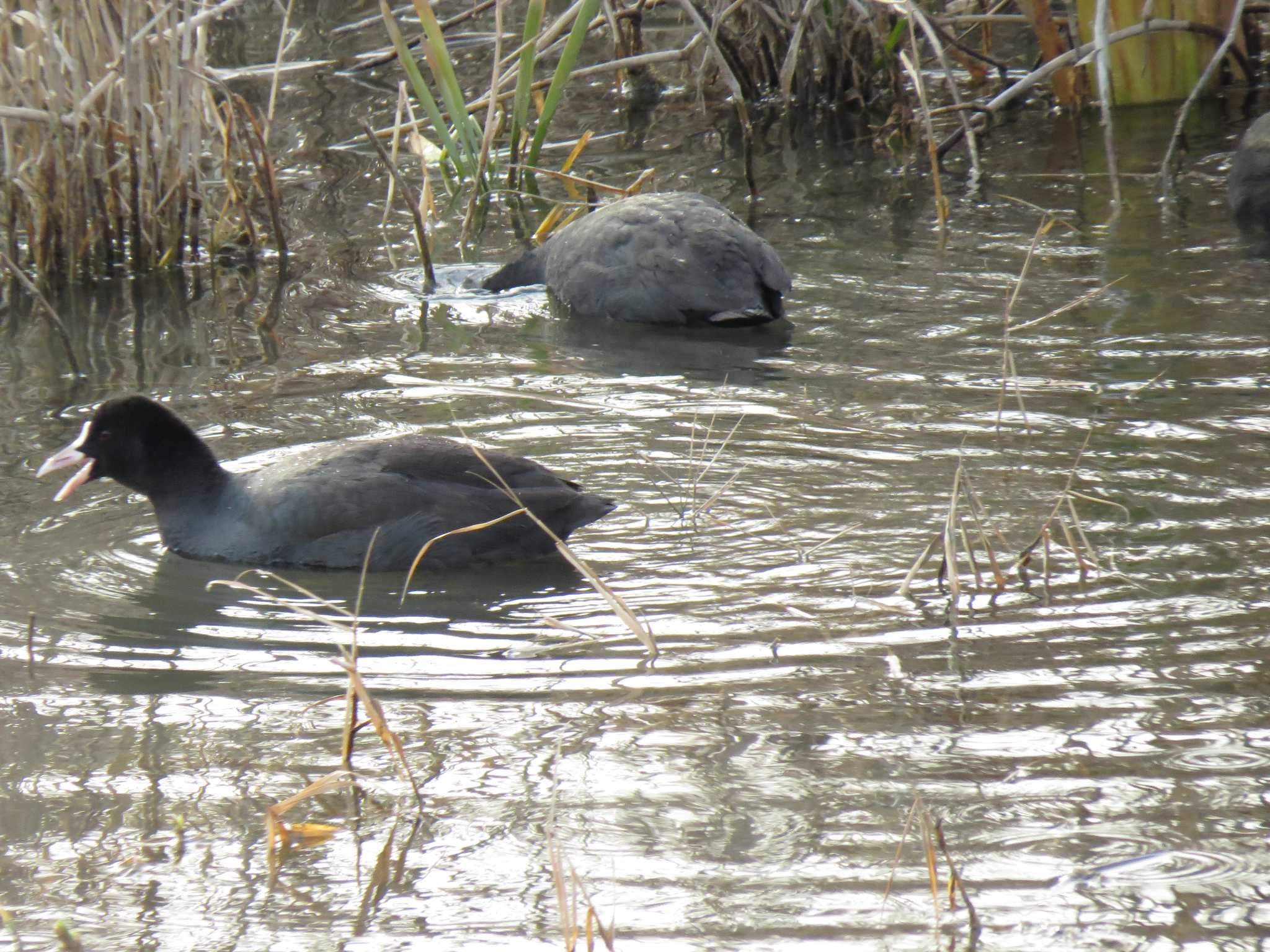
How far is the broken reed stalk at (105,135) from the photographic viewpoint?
6363 millimetres

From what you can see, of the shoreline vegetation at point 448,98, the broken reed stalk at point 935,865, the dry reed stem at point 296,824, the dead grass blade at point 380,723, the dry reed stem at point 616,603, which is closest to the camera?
the broken reed stalk at point 935,865

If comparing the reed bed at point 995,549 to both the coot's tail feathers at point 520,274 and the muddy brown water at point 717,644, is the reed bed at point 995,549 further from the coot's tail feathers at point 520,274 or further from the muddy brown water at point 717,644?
the coot's tail feathers at point 520,274

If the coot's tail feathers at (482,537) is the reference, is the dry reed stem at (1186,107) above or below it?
above

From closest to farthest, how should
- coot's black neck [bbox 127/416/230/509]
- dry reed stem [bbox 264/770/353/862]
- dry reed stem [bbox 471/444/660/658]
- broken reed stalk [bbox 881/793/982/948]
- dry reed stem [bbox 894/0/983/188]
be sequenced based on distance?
broken reed stalk [bbox 881/793/982/948], dry reed stem [bbox 264/770/353/862], dry reed stem [bbox 471/444/660/658], coot's black neck [bbox 127/416/230/509], dry reed stem [bbox 894/0/983/188]

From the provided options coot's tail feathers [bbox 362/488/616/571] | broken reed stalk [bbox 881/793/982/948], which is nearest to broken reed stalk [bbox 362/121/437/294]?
coot's tail feathers [bbox 362/488/616/571]

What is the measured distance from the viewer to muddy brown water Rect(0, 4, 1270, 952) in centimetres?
258

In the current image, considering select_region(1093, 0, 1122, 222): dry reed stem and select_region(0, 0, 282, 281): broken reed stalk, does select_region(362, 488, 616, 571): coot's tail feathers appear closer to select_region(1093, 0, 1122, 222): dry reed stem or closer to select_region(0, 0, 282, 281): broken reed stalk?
select_region(0, 0, 282, 281): broken reed stalk

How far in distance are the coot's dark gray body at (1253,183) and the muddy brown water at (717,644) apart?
27 centimetres

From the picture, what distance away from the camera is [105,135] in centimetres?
666

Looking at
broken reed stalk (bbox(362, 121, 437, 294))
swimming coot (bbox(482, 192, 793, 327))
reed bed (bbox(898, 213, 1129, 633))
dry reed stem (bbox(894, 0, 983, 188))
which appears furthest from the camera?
broken reed stalk (bbox(362, 121, 437, 294))

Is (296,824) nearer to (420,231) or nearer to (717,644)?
(717,644)

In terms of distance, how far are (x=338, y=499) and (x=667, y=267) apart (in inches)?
90.3

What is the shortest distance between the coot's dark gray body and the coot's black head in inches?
164

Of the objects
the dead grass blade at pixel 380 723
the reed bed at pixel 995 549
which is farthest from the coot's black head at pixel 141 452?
the reed bed at pixel 995 549
